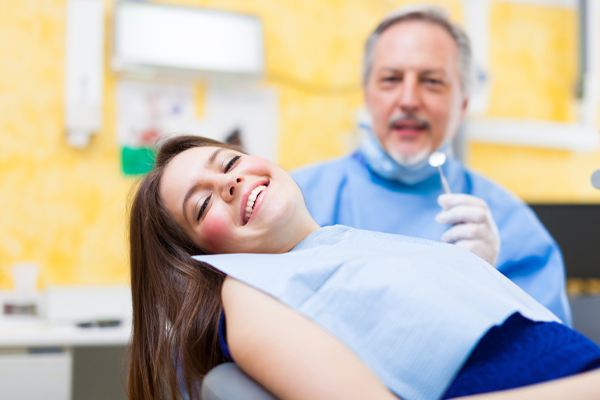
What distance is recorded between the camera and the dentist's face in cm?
146

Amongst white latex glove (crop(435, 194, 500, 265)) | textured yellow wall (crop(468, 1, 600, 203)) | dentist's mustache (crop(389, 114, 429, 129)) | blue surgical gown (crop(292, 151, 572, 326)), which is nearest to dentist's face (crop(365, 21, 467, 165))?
dentist's mustache (crop(389, 114, 429, 129))

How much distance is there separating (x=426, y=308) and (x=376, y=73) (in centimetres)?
102

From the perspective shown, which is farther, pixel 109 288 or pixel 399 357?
pixel 109 288

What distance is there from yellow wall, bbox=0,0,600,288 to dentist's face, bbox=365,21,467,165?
769 mm

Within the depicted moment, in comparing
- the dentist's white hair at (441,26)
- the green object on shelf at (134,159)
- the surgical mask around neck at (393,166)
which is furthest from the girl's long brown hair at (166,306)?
the green object on shelf at (134,159)

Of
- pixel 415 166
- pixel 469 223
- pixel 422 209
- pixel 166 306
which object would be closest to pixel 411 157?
pixel 415 166

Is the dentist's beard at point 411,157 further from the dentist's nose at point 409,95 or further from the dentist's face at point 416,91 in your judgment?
the dentist's nose at point 409,95

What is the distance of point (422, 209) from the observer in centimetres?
149

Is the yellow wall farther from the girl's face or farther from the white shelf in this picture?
the girl's face

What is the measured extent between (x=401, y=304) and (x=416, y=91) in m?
0.93

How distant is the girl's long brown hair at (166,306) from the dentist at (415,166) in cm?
54

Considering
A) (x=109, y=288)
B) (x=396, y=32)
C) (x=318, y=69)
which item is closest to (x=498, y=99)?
(x=318, y=69)

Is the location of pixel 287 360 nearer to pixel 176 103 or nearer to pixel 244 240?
pixel 244 240

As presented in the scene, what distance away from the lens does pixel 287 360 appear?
0.61m
